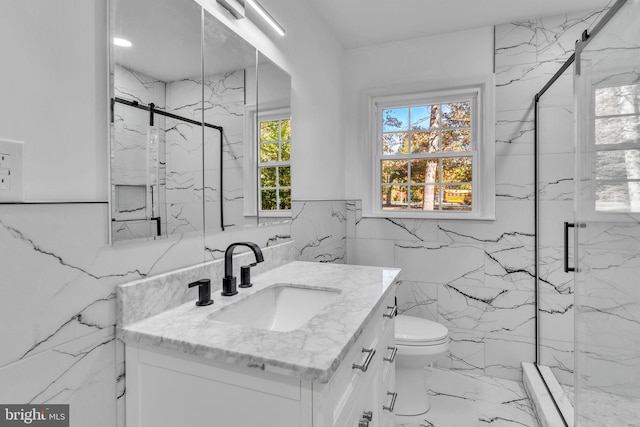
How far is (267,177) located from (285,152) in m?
0.22

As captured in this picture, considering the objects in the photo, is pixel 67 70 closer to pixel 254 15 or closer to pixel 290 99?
pixel 254 15

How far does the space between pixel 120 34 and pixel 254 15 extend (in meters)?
0.82

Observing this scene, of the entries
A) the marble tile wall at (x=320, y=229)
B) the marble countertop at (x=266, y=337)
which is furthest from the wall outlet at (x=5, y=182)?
the marble tile wall at (x=320, y=229)

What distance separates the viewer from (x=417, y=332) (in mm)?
2139

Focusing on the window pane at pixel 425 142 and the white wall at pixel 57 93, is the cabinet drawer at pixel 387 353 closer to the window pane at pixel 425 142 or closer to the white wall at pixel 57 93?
the white wall at pixel 57 93

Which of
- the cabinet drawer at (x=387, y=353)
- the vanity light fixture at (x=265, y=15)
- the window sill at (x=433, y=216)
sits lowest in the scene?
the cabinet drawer at (x=387, y=353)

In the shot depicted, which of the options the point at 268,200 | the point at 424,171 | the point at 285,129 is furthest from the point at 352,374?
the point at 424,171

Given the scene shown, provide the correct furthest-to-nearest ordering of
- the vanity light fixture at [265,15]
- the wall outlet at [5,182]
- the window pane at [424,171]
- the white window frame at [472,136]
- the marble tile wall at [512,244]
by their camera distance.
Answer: the window pane at [424,171] < the white window frame at [472,136] < the marble tile wall at [512,244] < the vanity light fixture at [265,15] < the wall outlet at [5,182]

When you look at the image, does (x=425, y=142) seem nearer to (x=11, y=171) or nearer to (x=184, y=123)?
(x=184, y=123)

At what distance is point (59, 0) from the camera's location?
0.81m

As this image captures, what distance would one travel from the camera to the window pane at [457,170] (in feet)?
8.81

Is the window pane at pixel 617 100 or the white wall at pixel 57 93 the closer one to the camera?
the white wall at pixel 57 93

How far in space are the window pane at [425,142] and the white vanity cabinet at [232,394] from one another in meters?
2.10

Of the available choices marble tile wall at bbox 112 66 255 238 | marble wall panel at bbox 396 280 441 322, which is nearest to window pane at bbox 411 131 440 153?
marble wall panel at bbox 396 280 441 322
